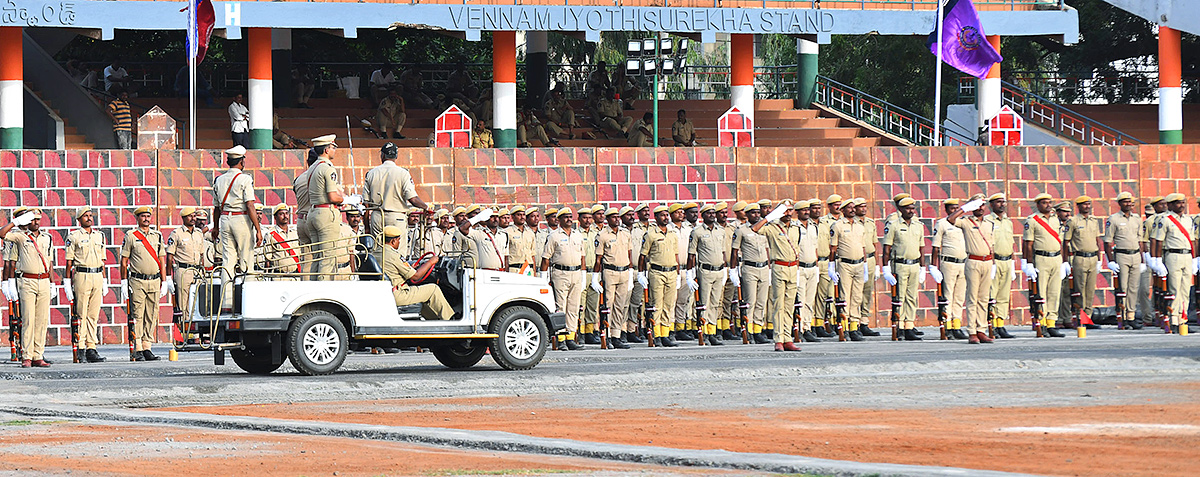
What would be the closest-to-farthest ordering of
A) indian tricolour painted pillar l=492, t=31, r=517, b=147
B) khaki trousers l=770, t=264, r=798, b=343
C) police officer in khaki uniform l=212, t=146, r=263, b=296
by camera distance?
1. police officer in khaki uniform l=212, t=146, r=263, b=296
2. khaki trousers l=770, t=264, r=798, b=343
3. indian tricolour painted pillar l=492, t=31, r=517, b=147

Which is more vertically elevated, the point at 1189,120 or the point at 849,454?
the point at 1189,120

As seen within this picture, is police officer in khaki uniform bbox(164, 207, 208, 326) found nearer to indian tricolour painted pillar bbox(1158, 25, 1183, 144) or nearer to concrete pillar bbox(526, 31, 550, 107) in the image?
concrete pillar bbox(526, 31, 550, 107)

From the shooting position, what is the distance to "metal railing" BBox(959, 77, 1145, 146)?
122 ft

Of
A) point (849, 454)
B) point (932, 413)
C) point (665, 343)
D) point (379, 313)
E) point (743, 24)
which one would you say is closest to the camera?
point (849, 454)

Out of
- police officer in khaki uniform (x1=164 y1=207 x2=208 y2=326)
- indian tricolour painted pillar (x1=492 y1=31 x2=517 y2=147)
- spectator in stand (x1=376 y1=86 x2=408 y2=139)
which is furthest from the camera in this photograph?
spectator in stand (x1=376 y1=86 x2=408 y2=139)

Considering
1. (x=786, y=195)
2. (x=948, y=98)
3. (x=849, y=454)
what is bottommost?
(x=849, y=454)

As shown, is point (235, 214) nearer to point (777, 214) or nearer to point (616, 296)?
point (616, 296)

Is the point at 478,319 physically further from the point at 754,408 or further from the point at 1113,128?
the point at 1113,128

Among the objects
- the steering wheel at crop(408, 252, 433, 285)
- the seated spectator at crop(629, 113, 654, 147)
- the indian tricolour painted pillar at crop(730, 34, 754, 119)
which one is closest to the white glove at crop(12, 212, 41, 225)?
the steering wheel at crop(408, 252, 433, 285)

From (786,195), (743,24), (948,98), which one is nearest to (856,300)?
(786,195)

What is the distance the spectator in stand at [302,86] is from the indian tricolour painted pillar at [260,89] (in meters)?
3.94

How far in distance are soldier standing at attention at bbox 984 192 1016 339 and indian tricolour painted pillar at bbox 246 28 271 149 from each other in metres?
15.4

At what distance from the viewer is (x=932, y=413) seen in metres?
12.7

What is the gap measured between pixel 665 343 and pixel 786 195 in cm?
379
